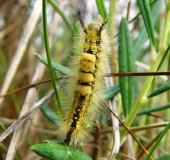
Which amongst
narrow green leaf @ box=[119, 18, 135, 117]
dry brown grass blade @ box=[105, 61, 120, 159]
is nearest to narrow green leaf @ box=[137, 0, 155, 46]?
narrow green leaf @ box=[119, 18, 135, 117]

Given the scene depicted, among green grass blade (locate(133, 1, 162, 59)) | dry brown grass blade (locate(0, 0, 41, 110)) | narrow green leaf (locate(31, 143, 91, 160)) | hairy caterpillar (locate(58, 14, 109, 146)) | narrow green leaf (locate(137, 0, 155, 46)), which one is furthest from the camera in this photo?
dry brown grass blade (locate(0, 0, 41, 110))

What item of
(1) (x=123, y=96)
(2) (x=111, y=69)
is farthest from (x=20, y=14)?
(1) (x=123, y=96)

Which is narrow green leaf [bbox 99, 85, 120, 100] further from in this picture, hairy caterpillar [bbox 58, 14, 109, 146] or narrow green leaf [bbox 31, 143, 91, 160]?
narrow green leaf [bbox 31, 143, 91, 160]

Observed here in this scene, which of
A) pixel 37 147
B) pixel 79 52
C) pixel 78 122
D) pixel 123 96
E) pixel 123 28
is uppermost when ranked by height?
pixel 123 28

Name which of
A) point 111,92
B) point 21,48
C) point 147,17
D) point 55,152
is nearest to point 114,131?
point 111,92

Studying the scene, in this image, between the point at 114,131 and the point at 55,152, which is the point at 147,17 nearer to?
the point at 114,131

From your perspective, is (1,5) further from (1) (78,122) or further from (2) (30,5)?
(1) (78,122)

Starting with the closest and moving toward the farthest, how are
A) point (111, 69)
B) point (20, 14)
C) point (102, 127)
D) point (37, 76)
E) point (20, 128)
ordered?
point (20, 128), point (111, 69), point (102, 127), point (37, 76), point (20, 14)
